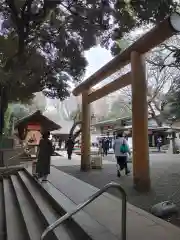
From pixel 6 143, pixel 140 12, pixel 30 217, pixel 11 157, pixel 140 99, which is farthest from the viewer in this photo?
pixel 6 143

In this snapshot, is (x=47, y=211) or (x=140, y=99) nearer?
(x=47, y=211)

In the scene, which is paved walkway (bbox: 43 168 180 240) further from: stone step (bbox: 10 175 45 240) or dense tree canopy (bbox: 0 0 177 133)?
dense tree canopy (bbox: 0 0 177 133)

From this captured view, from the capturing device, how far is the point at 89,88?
14.8 m

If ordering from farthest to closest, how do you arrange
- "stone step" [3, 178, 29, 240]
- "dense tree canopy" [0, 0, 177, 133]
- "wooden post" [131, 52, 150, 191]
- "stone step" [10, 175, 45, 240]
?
"dense tree canopy" [0, 0, 177, 133] → "wooden post" [131, 52, 150, 191] → "stone step" [3, 178, 29, 240] → "stone step" [10, 175, 45, 240]

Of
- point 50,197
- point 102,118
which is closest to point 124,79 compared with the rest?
point 50,197

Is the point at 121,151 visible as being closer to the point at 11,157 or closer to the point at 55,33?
the point at 55,33

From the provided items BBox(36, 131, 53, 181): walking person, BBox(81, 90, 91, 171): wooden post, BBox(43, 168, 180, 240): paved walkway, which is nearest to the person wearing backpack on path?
BBox(36, 131, 53, 181): walking person

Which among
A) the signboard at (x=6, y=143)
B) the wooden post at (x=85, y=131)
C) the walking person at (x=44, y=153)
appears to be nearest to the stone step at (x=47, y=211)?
the walking person at (x=44, y=153)

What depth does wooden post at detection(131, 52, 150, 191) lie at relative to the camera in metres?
8.97

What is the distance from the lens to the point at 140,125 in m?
9.07

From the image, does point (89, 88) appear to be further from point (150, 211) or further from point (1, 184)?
point (150, 211)

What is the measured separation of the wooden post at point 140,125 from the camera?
353 inches

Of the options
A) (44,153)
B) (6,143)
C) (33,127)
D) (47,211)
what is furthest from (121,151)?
(33,127)

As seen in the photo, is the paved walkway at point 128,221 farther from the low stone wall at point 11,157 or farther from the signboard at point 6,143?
the signboard at point 6,143
